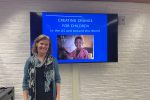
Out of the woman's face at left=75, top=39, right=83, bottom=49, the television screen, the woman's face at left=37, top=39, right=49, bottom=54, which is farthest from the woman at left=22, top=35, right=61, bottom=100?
the woman's face at left=75, top=39, right=83, bottom=49

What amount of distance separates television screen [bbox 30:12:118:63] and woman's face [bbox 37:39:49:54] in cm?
163

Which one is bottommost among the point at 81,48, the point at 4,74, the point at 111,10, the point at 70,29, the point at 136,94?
the point at 136,94

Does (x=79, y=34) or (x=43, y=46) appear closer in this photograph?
(x=43, y=46)

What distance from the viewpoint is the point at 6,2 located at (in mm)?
4602

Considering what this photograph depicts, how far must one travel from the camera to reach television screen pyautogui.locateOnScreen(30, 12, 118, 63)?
14.8ft

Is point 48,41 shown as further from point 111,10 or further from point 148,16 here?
point 148,16

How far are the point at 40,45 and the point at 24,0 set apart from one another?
6.56ft

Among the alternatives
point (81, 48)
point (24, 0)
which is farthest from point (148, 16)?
point (24, 0)

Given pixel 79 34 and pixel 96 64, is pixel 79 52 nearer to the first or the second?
pixel 79 34

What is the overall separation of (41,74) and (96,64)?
7.04 feet

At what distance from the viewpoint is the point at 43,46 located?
9.38 feet

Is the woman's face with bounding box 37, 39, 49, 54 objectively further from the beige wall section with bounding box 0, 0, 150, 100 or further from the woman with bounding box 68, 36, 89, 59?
the beige wall section with bounding box 0, 0, 150, 100

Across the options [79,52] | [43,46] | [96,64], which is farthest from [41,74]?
[96,64]

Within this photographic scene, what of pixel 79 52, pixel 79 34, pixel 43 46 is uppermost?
pixel 79 34
